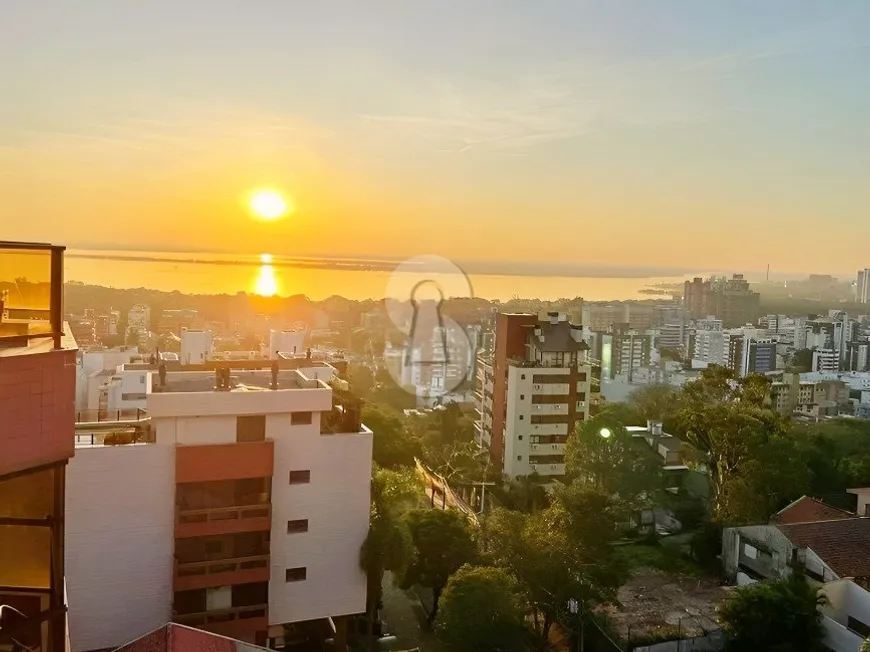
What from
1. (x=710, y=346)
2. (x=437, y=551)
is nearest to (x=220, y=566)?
(x=437, y=551)

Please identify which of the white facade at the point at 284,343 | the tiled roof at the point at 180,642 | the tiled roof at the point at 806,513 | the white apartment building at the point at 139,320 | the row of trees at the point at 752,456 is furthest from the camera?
the white apartment building at the point at 139,320

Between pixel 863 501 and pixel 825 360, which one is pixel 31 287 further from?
pixel 825 360

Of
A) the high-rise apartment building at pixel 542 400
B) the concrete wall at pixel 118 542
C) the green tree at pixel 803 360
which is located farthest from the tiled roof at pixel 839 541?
the green tree at pixel 803 360

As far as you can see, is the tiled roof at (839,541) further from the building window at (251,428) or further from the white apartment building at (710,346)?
the white apartment building at (710,346)

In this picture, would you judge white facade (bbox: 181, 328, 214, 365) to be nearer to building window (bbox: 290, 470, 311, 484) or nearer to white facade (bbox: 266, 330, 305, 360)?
white facade (bbox: 266, 330, 305, 360)

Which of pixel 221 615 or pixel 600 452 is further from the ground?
pixel 600 452

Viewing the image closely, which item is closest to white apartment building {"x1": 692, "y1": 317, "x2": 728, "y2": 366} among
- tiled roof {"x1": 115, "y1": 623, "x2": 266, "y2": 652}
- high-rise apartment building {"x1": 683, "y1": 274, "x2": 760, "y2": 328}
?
high-rise apartment building {"x1": 683, "y1": 274, "x2": 760, "y2": 328}
